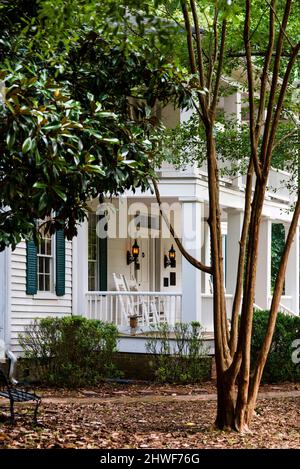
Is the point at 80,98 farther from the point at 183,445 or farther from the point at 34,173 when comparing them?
the point at 183,445

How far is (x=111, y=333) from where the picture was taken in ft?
47.5

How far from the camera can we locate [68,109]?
7.76 metres

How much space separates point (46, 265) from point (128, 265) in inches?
157

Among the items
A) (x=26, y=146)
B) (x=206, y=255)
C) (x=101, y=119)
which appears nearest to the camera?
(x=26, y=146)

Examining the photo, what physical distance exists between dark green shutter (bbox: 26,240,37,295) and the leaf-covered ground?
2.82m

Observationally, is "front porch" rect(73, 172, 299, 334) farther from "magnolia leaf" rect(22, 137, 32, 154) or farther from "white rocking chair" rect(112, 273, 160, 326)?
"magnolia leaf" rect(22, 137, 32, 154)

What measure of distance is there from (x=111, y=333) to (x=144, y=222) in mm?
6333

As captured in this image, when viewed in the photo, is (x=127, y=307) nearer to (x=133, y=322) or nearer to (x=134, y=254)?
(x=133, y=322)

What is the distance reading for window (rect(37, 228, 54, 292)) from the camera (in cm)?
1602

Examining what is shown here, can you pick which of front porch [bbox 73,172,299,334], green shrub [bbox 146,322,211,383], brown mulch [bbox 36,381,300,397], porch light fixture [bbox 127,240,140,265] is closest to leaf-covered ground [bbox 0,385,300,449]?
Result: brown mulch [bbox 36,381,300,397]

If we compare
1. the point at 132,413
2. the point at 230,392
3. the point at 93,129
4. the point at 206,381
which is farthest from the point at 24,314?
the point at 93,129

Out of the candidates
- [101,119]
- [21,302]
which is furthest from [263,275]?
[101,119]

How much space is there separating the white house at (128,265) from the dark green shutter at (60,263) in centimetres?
2

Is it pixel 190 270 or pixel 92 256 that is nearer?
pixel 190 270
